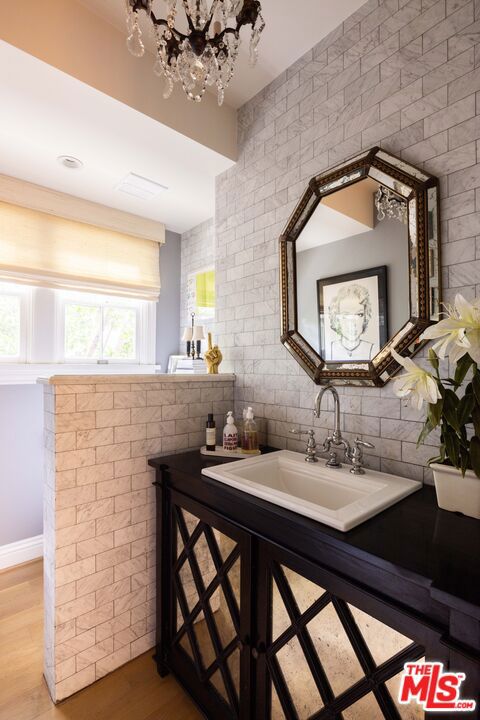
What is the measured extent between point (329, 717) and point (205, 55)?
2010mm

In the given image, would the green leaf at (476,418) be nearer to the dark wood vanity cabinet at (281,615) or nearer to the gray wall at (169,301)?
the dark wood vanity cabinet at (281,615)

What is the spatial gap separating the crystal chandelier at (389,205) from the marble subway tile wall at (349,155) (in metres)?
0.14

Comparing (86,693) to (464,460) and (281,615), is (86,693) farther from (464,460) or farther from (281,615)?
(464,460)

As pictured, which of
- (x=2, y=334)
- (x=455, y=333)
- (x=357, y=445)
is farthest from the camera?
(x=2, y=334)

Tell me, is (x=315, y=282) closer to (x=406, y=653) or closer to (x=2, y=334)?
(x=406, y=653)

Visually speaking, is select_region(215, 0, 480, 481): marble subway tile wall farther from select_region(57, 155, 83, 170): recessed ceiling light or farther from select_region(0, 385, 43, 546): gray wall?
select_region(0, 385, 43, 546): gray wall

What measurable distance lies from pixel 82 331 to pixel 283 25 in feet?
7.62

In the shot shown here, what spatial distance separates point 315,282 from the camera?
163 centimetres

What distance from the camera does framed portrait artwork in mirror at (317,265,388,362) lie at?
1399 millimetres

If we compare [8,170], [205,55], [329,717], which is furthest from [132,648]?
[8,170]

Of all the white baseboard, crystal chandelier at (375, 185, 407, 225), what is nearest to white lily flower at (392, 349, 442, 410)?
crystal chandelier at (375, 185, 407, 225)

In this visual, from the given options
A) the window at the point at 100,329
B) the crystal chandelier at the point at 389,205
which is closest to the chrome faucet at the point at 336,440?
the crystal chandelier at the point at 389,205

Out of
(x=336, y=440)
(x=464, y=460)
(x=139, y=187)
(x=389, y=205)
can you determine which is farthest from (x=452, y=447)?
(x=139, y=187)

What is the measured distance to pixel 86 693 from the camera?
4.77ft
